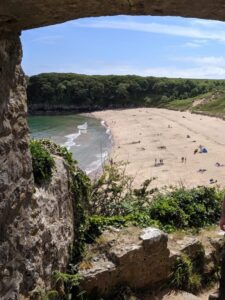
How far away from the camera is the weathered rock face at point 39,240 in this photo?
14.5 feet

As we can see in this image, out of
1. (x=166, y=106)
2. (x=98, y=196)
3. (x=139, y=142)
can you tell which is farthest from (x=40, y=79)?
(x=98, y=196)

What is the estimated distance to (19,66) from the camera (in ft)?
15.2

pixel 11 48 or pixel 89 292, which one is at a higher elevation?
pixel 11 48

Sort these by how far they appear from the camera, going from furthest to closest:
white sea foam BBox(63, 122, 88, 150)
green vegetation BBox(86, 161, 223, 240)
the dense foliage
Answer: the dense foliage
white sea foam BBox(63, 122, 88, 150)
green vegetation BBox(86, 161, 223, 240)

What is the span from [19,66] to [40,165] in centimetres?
149

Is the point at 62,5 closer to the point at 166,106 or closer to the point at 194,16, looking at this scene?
the point at 194,16

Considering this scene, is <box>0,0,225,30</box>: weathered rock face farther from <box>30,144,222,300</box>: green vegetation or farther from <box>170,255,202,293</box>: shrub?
<box>170,255,202,293</box>: shrub

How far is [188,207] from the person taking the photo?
9859mm

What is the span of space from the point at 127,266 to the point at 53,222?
5.55ft

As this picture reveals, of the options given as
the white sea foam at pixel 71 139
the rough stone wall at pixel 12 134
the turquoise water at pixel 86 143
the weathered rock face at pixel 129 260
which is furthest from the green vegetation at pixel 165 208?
the white sea foam at pixel 71 139

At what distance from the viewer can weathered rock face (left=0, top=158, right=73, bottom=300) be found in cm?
443

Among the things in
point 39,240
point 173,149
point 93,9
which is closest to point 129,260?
point 39,240

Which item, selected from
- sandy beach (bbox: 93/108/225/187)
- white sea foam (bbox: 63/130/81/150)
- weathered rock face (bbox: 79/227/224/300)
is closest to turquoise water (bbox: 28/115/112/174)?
white sea foam (bbox: 63/130/81/150)

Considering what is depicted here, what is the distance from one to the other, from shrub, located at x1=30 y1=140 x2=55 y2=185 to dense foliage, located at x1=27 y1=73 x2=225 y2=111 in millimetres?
111798
